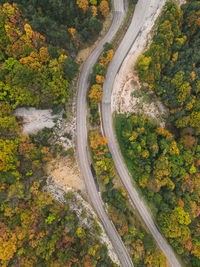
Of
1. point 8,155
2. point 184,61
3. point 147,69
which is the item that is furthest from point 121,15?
point 8,155

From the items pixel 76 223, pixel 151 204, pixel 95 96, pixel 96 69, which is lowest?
pixel 76 223

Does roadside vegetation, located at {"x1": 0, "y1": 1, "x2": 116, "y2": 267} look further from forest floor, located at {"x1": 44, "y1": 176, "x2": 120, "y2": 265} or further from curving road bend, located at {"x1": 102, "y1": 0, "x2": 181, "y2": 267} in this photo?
curving road bend, located at {"x1": 102, "y1": 0, "x2": 181, "y2": 267}

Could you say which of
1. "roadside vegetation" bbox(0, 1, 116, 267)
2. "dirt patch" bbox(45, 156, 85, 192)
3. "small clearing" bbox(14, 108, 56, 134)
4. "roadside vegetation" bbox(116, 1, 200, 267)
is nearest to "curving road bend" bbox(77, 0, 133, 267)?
"dirt patch" bbox(45, 156, 85, 192)

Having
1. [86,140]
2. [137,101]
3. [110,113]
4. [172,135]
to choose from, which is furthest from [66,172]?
[172,135]

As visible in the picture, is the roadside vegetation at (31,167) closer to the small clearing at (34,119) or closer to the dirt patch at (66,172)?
the small clearing at (34,119)

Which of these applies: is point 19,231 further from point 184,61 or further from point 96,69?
point 184,61

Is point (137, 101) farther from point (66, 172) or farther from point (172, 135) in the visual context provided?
point (66, 172)

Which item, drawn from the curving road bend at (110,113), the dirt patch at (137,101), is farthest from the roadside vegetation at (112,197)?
the dirt patch at (137,101)
